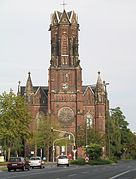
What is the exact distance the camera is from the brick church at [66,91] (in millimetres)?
128500

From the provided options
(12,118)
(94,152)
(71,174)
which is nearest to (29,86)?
(12,118)

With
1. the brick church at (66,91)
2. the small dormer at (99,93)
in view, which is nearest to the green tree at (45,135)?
the brick church at (66,91)

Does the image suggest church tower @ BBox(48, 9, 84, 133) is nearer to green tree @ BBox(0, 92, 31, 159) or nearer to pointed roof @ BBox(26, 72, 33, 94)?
pointed roof @ BBox(26, 72, 33, 94)

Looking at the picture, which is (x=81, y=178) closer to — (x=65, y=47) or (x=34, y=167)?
(x=34, y=167)

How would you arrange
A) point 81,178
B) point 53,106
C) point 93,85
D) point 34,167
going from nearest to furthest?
point 81,178, point 34,167, point 53,106, point 93,85

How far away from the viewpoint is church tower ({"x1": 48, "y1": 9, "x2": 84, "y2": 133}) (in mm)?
128375

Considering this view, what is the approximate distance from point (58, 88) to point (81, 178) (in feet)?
312

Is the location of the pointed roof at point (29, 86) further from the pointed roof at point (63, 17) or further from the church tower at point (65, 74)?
the pointed roof at point (63, 17)

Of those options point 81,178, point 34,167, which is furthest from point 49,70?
point 81,178

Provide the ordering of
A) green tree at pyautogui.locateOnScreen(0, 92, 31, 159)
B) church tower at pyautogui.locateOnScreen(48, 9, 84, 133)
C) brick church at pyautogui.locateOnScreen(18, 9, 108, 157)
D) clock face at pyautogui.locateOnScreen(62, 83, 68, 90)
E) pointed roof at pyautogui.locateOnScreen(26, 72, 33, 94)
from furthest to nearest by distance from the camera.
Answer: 1. pointed roof at pyautogui.locateOnScreen(26, 72, 33, 94)
2. clock face at pyautogui.locateOnScreen(62, 83, 68, 90)
3. brick church at pyautogui.locateOnScreen(18, 9, 108, 157)
4. church tower at pyautogui.locateOnScreen(48, 9, 84, 133)
5. green tree at pyautogui.locateOnScreen(0, 92, 31, 159)

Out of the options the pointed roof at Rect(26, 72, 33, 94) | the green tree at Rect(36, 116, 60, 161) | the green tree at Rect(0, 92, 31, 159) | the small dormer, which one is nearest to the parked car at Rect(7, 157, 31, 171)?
the green tree at Rect(0, 92, 31, 159)

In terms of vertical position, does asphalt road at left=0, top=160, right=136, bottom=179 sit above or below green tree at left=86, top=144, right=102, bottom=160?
below

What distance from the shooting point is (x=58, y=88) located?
427 ft

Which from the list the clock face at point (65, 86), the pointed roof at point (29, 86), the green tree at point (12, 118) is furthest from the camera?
the pointed roof at point (29, 86)
